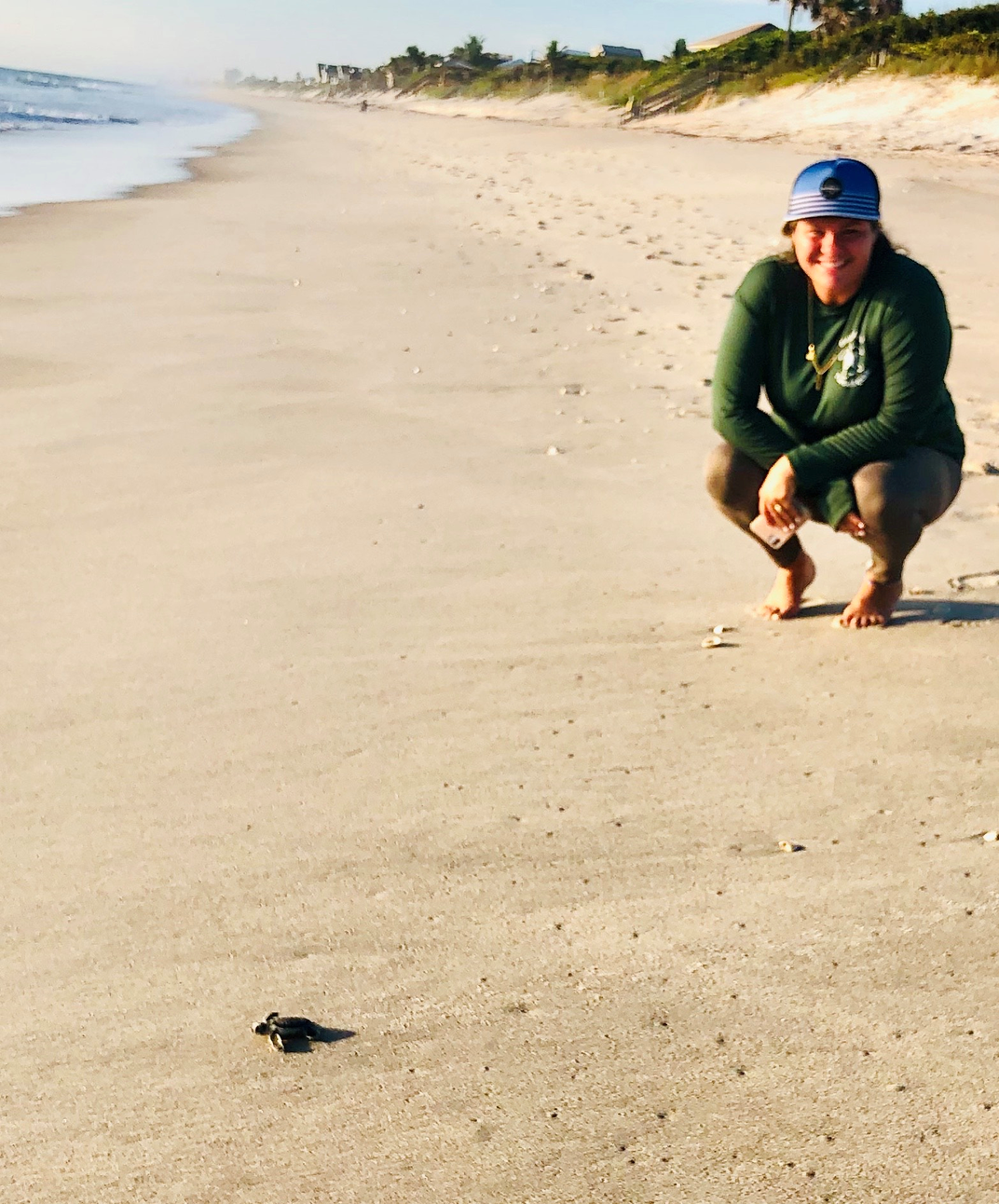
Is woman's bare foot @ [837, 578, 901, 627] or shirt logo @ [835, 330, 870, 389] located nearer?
shirt logo @ [835, 330, 870, 389]

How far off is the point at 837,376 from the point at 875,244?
0.30m

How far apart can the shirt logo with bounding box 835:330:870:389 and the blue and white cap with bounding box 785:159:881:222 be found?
0.27m

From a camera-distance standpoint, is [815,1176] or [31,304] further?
[31,304]

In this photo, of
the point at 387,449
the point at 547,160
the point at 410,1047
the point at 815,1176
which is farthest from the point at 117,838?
the point at 547,160

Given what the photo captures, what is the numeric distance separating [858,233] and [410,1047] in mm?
1998

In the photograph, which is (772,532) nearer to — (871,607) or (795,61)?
(871,607)

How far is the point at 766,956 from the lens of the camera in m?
2.14

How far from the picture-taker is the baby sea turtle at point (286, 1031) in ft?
6.43

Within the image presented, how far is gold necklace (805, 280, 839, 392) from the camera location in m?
3.13

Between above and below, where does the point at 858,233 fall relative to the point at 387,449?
above

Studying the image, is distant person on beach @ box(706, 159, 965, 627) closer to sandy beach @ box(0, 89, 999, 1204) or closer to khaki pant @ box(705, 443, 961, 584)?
khaki pant @ box(705, 443, 961, 584)

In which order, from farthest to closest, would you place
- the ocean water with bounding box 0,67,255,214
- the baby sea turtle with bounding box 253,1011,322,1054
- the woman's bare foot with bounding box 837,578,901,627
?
the ocean water with bounding box 0,67,255,214
the woman's bare foot with bounding box 837,578,901,627
the baby sea turtle with bounding box 253,1011,322,1054

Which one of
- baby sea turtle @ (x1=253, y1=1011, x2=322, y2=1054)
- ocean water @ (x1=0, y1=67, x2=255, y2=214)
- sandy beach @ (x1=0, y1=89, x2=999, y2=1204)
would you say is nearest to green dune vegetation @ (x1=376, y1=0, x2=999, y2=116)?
ocean water @ (x1=0, y1=67, x2=255, y2=214)

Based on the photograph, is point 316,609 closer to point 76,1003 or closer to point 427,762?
point 427,762
